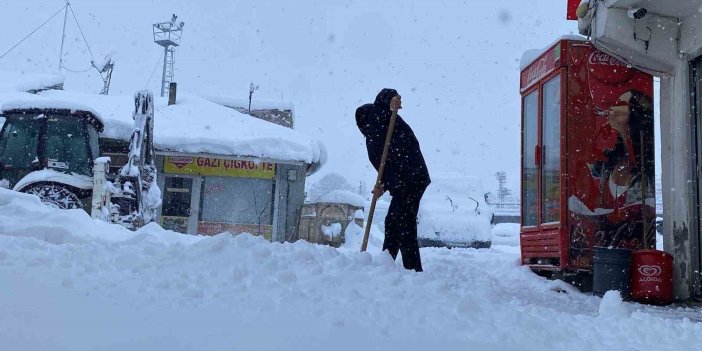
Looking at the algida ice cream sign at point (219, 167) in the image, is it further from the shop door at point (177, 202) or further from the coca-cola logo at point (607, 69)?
the coca-cola logo at point (607, 69)

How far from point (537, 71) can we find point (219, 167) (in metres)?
11.6

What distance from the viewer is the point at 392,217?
5.47 metres

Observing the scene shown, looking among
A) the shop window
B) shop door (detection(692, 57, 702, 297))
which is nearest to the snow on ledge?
the shop window

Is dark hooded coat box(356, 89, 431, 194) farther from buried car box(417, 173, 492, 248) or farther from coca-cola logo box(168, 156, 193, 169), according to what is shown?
coca-cola logo box(168, 156, 193, 169)

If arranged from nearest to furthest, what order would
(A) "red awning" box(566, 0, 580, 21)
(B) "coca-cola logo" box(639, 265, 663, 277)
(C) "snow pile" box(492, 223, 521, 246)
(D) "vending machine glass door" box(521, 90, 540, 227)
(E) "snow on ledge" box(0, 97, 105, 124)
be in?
1. (B) "coca-cola logo" box(639, 265, 663, 277)
2. (D) "vending machine glass door" box(521, 90, 540, 227)
3. (A) "red awning" box(566, 0, 580, 21)
4. (E) "snow on ledge" box(0, 97, 105, 124)
5. (C) "snow pile" box(492, 223, 521, 246)

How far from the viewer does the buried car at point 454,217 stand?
13.3 metres

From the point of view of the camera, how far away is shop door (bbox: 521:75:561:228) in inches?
267

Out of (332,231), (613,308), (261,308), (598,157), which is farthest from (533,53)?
(332,231)

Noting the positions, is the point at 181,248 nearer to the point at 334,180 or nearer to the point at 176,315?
the point at 176,315

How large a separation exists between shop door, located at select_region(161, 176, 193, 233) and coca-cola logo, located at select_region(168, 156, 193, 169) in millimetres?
424

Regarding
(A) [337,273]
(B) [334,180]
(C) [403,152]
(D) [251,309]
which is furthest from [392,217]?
(B) [334,180]

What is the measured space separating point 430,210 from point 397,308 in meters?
10.7

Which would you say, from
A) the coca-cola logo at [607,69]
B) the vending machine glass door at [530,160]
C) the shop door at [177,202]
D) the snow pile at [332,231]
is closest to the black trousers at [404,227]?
the vending machine glass door at [530,160]

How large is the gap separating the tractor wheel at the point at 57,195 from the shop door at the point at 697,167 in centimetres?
769
